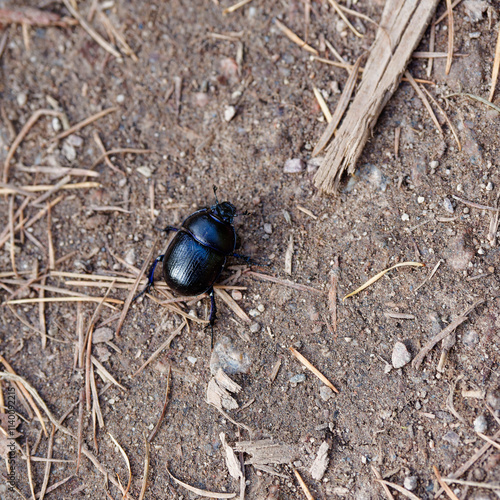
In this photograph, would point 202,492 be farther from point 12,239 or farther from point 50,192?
point 50,192

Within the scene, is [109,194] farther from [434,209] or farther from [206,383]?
[434,209]

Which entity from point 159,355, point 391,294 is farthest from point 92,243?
point 391,294

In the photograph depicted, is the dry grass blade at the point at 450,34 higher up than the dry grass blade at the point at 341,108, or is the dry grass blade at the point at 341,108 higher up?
the dry grass blade at the point at 450,34

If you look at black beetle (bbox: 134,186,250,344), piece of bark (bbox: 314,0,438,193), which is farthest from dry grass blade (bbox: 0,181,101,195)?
piece of bark (bbox: 314,0,438,193)

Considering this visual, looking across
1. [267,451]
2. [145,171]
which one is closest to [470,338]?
[267,451]

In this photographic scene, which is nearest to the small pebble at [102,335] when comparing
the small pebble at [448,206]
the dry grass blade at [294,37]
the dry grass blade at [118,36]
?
the dry grass blade at [118,36]

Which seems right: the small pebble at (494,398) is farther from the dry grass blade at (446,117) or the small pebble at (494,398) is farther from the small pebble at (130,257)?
the small pebble at (130,257)

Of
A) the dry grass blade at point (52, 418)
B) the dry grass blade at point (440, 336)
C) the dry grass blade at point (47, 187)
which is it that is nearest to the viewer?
→ the dry grass blade at point (440, 336)

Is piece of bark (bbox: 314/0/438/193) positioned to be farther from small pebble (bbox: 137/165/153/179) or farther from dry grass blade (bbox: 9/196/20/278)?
dry grass blade (bbox: 9/196/20/278)
